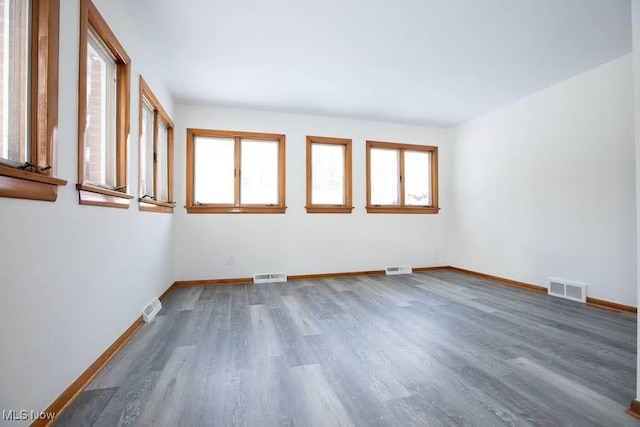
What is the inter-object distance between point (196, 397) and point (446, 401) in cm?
135

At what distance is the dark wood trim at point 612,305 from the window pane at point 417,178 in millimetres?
2623

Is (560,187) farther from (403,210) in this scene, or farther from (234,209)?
(234,209)

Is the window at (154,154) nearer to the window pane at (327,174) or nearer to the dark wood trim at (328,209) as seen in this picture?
the dark wood trim at (328,209)

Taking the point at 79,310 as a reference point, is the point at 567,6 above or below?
above

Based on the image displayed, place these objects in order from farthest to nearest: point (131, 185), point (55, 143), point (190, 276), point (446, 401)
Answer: point (190, 276), point (131, 185), point (446, 401), point (55, 143)

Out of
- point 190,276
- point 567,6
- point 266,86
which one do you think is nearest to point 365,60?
point 266,86

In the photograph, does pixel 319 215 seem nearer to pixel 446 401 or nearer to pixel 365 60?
pixel 365 60

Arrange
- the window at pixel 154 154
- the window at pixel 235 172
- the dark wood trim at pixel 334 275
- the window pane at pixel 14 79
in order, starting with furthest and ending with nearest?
the dark wood trim at pixel 334 275
the window at pixel 235 172
the window at pixel 154 154
the window pane at pixel 14 79

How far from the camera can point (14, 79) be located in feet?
3.92

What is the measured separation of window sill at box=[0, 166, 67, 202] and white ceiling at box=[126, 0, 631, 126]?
5.57ft

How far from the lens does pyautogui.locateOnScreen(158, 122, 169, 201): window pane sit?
11.2 ft

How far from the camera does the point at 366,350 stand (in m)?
2.04

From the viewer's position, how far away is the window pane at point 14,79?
1.15m

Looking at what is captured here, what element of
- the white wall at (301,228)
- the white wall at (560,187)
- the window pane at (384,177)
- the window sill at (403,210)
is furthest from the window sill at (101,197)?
the white wall at (560,187)
